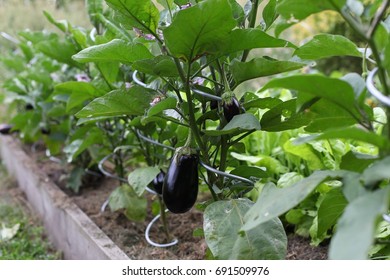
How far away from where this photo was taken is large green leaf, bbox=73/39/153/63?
1064mm

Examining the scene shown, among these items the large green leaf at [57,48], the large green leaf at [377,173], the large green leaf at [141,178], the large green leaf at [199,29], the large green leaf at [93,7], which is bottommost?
the large green leaf at [141,178]

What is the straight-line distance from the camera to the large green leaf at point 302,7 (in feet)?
2.45

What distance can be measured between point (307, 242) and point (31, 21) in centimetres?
462

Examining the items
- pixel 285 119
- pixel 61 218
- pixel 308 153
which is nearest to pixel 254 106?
pixel 285 119

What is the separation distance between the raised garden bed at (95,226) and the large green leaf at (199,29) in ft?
2.73

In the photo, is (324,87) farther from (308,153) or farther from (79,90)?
(79,90)

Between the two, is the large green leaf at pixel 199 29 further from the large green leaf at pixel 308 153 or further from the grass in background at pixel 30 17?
the grass in background at pixel 30 17

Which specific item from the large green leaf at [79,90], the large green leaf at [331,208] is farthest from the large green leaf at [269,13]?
the large green leaf at [79,90]

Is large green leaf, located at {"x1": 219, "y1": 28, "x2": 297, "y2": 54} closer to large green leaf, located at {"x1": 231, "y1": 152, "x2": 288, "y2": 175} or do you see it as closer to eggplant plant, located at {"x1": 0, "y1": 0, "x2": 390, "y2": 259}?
eggplant plant, located at {"x1": 0, "y1": 0, "x2": 390, "y2": 259}

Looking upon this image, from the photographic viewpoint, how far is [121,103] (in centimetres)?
111

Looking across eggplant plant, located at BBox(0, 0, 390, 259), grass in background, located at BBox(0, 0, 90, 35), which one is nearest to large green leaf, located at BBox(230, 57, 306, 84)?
eggplant plant, located at BBox(0, 0, 390, 259)

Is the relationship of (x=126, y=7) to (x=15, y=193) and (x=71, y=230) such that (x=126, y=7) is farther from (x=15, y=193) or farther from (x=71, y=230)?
(x=15, y=193)

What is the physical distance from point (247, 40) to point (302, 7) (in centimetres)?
23

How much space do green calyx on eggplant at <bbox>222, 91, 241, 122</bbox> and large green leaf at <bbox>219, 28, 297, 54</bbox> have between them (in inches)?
4.0
